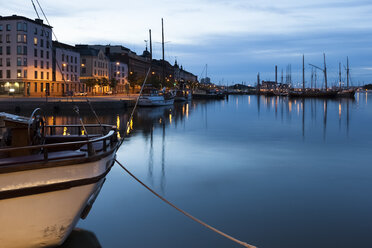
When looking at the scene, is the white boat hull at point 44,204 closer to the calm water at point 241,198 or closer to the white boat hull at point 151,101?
the calm water at point 241,198

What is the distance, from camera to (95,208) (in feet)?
32.0

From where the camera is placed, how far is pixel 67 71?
305 feet

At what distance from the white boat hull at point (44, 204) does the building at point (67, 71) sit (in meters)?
81.4

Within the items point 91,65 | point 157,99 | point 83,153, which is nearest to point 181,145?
point 83,153

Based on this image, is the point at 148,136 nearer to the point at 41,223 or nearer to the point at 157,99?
the point at 41,223

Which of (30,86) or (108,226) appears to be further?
(30,86)

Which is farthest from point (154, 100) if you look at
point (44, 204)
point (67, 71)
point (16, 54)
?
point (44, 204)

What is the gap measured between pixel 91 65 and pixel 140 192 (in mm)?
99026

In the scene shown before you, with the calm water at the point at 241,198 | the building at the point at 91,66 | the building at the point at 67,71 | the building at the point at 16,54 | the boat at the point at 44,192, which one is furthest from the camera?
the building at the point at 91,66

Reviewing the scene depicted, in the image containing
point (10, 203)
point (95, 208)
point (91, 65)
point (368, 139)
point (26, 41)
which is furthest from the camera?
point (91, 65)

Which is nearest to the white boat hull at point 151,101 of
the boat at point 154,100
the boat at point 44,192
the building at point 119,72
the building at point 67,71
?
the boat at point 154,100

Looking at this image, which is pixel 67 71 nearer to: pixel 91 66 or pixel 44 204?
pixel 91 66

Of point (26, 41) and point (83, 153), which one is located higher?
point (26, 41)

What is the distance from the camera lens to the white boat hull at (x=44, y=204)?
6.11 metres
